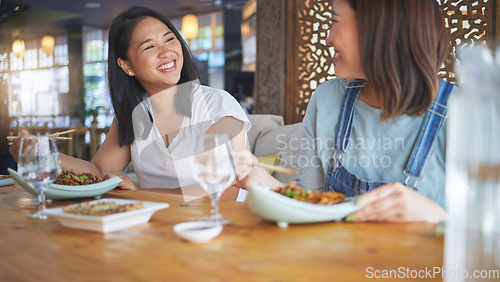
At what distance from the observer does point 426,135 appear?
1384 mm

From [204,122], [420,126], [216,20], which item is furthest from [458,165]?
[216,20]

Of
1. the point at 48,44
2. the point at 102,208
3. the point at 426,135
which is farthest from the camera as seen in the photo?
the point at 48,44

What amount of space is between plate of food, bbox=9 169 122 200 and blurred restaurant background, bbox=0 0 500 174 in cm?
244

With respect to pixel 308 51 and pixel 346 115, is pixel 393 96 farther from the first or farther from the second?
pixel 308 51

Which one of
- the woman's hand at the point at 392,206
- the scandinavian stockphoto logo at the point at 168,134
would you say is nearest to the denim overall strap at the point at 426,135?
the woman's hand at the point at 392,206

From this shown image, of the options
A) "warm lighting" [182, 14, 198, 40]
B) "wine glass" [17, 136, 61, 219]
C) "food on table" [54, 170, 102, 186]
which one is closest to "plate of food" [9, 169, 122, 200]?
"food on table" [54, 170, 102, 186]

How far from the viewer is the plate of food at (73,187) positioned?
4.68ft

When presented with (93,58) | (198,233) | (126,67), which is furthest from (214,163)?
(93,58)

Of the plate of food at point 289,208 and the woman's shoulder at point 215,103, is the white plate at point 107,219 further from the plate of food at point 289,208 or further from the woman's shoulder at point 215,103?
the woman's shoulder at point 215,103

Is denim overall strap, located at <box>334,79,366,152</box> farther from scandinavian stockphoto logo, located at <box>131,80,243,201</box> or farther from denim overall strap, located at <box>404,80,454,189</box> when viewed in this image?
scandinavian stockphoto logo, located at <box>131,80,243,201</box>

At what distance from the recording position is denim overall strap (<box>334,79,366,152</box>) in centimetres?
157

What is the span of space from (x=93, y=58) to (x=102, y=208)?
10728 millimetres

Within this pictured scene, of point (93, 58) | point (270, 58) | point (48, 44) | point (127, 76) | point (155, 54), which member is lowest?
point (127, 76)

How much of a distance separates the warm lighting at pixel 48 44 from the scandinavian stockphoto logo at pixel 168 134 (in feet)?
31.0
